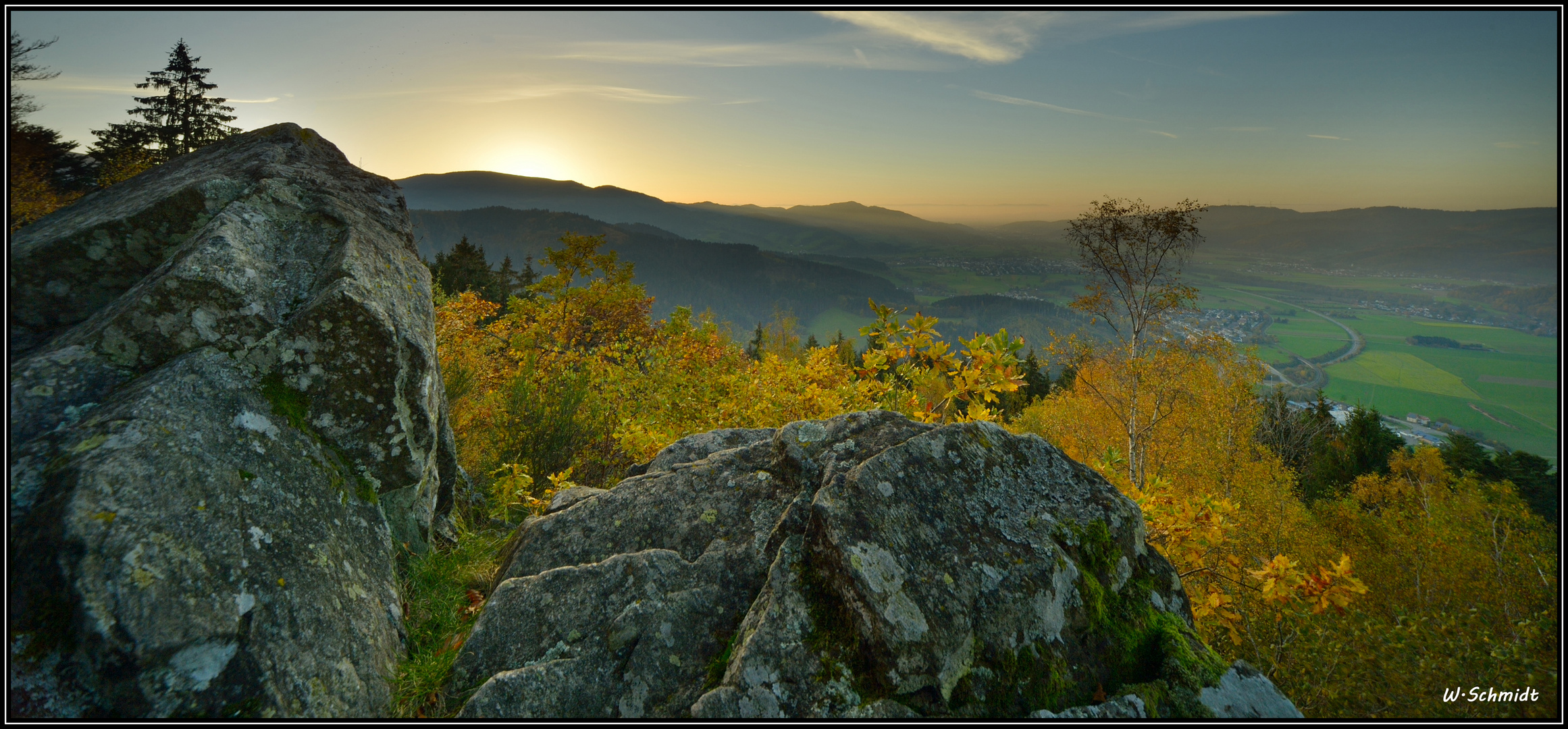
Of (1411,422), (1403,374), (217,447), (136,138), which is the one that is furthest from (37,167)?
(1403,374)

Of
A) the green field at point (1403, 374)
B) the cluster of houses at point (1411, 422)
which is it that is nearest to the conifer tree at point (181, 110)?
the cluster of houses at point (1411, 422)

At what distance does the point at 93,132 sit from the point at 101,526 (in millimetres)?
63059

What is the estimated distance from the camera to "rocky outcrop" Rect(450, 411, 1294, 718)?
3061 mm

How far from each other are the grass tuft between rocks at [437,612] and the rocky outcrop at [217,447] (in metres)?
0.14

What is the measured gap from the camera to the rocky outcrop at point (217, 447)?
263 cm

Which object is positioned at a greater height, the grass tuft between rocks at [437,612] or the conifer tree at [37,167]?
the conifer tree at [37,167]

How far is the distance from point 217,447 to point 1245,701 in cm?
618

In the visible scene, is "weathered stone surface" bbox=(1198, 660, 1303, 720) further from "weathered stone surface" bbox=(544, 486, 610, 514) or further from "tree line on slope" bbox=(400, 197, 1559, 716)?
"weathered stone surface" bbox=(544, 486, 610, 514)

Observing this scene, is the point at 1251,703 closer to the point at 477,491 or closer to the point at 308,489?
the point at 308,489

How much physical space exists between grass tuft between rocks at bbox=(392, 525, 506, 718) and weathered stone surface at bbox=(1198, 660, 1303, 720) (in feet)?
14.2

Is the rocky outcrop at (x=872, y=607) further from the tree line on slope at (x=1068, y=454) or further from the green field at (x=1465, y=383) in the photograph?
the green field at (x=1465, y=383)

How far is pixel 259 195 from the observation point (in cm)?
506

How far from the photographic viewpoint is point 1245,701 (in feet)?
10.7

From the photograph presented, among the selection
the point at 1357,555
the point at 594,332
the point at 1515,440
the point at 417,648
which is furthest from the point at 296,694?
the point at 1515,440
